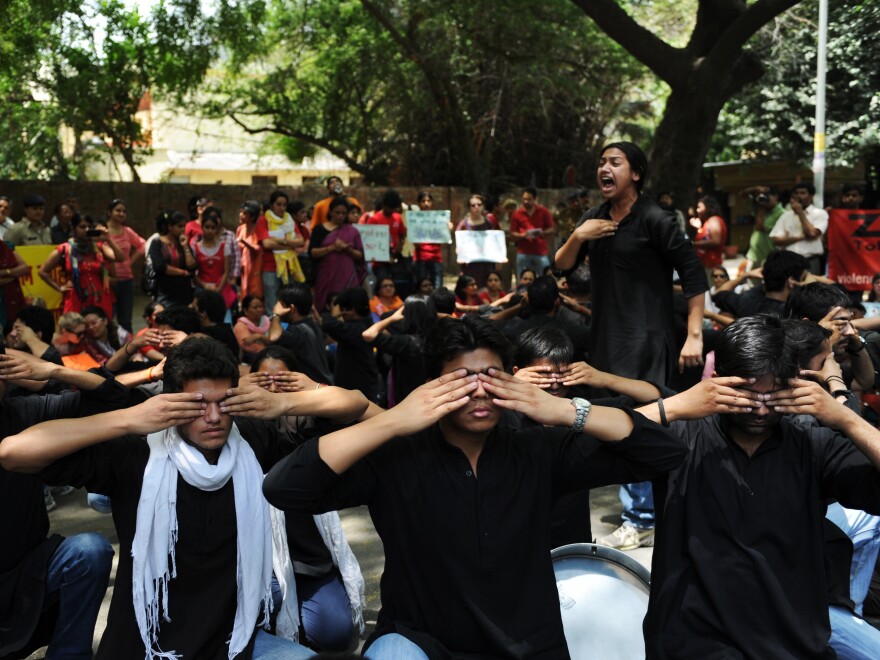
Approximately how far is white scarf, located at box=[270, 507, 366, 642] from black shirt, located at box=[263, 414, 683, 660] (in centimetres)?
95

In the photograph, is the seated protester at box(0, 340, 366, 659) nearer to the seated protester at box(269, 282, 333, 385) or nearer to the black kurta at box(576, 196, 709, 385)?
the black kurta at box(576, 196, 709, 385)

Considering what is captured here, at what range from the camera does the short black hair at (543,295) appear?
23.5 ft

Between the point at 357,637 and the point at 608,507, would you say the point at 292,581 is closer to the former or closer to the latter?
the point at 357,637

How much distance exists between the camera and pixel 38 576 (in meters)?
3.93

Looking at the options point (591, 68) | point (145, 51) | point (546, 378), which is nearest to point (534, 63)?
point (591, 68)

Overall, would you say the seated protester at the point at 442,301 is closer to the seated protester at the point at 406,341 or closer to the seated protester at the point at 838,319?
the seated protester at the point at 406,341

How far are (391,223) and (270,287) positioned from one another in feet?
7.78

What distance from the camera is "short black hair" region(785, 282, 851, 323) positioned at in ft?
17.8

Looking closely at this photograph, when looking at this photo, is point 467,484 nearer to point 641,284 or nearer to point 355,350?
point 641,284

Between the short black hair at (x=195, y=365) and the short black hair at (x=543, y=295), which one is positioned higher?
the short black hair at (x=195, y=365)

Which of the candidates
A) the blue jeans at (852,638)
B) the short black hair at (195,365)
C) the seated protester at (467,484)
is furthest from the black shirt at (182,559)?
the blue jeans at (852,638)

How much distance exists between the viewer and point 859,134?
75.0 feet

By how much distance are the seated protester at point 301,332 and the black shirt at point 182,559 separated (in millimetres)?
3653

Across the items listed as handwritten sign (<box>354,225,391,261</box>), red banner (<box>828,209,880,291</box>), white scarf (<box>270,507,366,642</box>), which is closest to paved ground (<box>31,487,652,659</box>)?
white scarf (<box>270,507,366,642</box>)
